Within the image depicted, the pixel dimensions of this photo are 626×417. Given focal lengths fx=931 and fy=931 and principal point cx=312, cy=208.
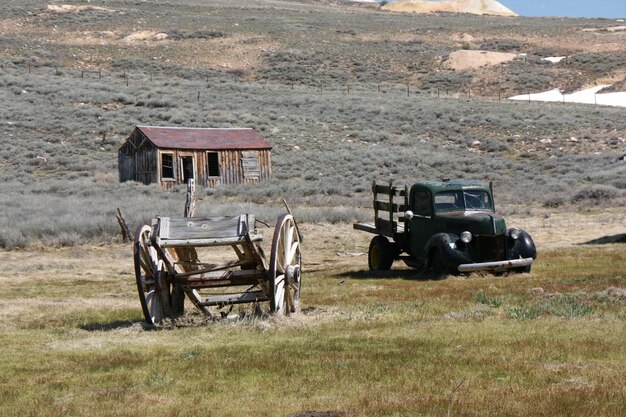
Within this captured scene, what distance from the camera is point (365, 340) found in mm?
10891

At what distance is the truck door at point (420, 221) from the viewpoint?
18359mm

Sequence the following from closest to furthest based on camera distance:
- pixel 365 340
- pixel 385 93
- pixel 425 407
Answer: pixel 425 407, pixel 365 340, pixel 385 93

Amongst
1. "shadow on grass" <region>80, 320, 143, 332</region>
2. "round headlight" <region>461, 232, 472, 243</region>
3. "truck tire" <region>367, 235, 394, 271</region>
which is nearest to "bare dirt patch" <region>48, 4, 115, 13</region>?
"truck tire" <region>367, 235, 394, 271</region>

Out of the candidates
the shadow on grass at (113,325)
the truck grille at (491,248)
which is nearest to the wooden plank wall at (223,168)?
the truck grille at (491,248)

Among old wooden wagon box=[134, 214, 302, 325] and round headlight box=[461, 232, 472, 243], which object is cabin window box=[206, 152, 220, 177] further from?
old wooden wagon box=[134, 214, 302, 325]

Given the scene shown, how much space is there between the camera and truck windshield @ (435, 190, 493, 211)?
Result: 1828 centimetres

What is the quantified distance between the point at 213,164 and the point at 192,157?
1.66 meters

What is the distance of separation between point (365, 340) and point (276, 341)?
1.09m

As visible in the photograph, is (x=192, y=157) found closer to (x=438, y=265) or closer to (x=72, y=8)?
(x=438, y=265)

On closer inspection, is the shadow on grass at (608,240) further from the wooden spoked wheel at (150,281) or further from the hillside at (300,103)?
the wooden spoked wheel at (150,281)

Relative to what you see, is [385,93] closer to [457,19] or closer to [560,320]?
[457,19]

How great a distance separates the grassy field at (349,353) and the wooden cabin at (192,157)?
28.1 meters

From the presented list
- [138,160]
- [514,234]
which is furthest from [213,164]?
[514,234]

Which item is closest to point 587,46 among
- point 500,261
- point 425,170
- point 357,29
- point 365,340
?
point 357,29
